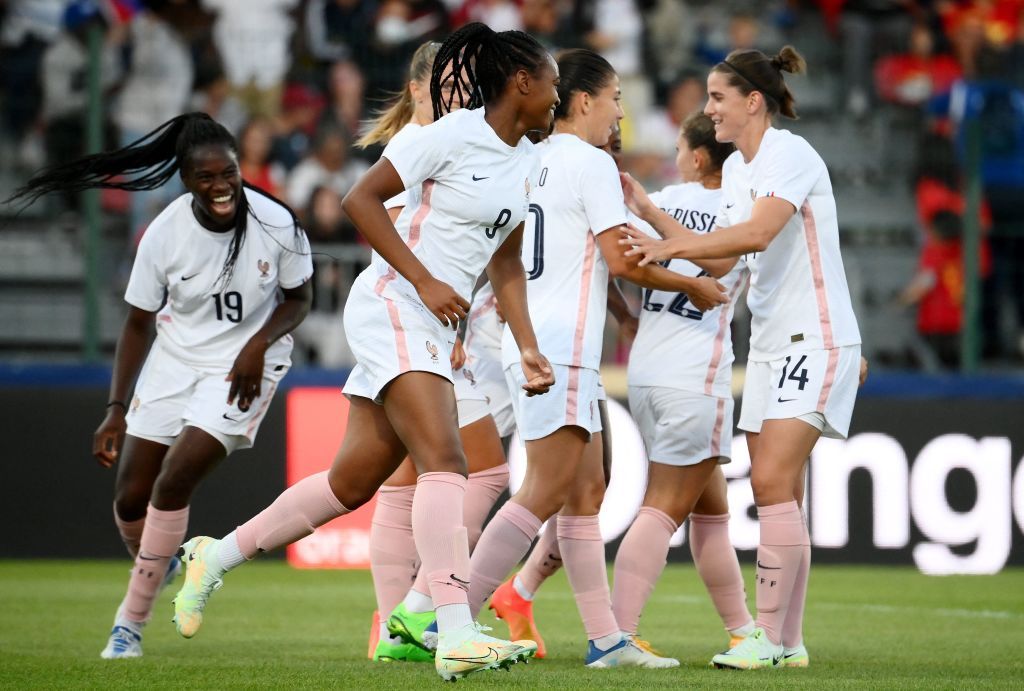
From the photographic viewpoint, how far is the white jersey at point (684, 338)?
6051 millimetres

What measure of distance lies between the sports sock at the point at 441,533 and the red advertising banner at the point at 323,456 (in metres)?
5.75

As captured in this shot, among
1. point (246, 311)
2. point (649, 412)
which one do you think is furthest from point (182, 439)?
point (649, 412)

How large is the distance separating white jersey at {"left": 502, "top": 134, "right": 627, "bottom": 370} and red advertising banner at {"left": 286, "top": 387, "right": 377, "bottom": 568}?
5096 millimetres

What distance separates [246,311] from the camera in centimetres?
639

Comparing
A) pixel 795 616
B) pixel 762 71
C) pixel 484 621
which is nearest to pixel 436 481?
pixel 795 616

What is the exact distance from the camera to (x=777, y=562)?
18.6 ft

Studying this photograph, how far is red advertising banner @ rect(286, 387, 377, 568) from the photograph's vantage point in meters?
10.6

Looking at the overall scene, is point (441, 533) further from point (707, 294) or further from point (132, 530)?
point (132, 530)

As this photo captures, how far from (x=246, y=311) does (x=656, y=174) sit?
6.49m

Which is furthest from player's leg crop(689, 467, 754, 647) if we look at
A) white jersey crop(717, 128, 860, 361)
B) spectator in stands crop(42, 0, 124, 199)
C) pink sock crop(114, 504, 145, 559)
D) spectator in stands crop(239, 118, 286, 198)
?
spectator in stands crop(239, 118, 286, 198)

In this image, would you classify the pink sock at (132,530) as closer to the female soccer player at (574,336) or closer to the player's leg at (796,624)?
the female soccer player at (574,336)

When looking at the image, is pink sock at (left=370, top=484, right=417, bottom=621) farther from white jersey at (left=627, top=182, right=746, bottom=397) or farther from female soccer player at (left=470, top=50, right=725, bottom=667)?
white jersey at (left=627, top=182, right=746, bottom=397)

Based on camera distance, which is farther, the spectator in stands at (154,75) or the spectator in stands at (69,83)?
the spectator in stands at (154,75)

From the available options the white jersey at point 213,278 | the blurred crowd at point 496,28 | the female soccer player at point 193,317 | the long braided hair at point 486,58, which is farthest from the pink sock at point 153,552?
the blurred crowd at point 496,28
